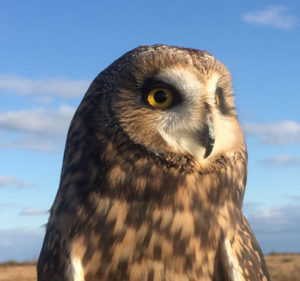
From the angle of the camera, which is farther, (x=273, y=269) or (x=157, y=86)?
(x=273, y=269)

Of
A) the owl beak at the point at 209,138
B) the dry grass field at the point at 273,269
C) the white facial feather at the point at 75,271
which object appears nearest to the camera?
the white facial feather at the point at 75,271

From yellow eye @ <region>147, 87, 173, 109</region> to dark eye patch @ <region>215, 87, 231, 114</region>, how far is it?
0.48 meters

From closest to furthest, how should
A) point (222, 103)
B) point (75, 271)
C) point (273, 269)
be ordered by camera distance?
point (75, 271) < point (222, 103) < point (273, 269)

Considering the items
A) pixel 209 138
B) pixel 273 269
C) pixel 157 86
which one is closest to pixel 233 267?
pixel 209 138

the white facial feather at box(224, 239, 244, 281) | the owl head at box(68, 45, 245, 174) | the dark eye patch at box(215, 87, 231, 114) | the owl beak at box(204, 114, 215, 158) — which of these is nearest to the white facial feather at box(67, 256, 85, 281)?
the owl head at box(68, 45, 245, 174)

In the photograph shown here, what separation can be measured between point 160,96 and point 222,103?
570mm

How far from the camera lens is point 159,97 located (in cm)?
396

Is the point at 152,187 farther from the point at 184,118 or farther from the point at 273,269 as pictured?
the point at 273,269

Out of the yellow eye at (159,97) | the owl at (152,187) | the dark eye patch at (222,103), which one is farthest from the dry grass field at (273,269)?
the yellow eye at (159,97)

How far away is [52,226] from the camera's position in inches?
162

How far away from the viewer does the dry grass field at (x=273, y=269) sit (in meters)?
16.6

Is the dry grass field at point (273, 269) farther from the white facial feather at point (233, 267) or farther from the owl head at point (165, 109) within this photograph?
the owl head at point (165, 109)

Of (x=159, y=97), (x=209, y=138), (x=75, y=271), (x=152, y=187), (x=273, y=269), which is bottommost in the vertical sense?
(x=75, y=271)

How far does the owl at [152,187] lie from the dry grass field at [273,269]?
12895 millimetres
